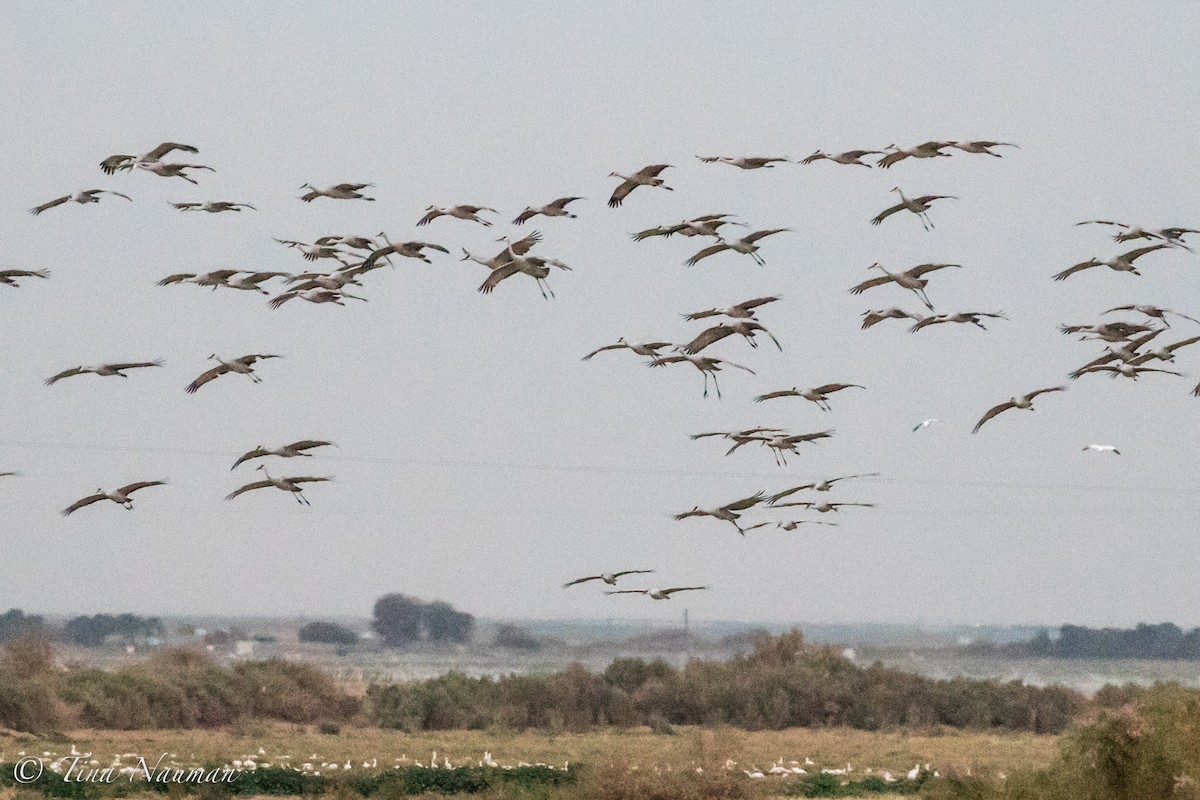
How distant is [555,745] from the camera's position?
250 feet

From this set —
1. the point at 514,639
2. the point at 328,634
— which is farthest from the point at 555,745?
the point at 328,634

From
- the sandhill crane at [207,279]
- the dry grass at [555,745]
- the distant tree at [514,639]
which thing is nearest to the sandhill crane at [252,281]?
the sandhill crane at [207,279]

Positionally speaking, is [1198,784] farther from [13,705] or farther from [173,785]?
[13,705]

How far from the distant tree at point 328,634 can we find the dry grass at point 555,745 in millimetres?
90845

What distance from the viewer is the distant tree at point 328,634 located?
177 metres

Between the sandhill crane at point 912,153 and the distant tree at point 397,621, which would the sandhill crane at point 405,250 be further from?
the distant tree at point 397,621

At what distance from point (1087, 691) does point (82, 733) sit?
5458 centimetres

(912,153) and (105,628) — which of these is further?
(105,628)

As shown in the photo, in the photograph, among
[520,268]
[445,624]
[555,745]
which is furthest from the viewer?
[445,624]

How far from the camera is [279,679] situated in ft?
298

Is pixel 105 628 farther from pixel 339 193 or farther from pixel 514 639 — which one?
pixel 339 193

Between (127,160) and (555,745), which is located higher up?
(127,160)

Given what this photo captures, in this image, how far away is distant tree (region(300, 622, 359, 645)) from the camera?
17688cm

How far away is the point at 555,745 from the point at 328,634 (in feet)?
350
